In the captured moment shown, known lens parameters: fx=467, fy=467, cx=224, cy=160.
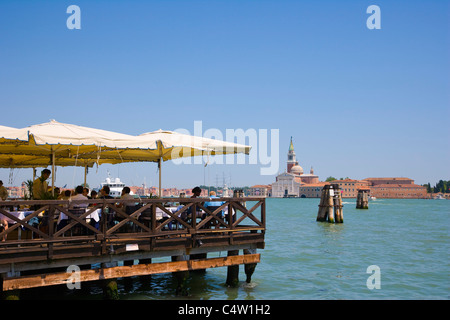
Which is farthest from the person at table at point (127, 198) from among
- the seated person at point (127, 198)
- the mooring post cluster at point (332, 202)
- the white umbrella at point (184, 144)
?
the mooring post cluster at point (332, 202)

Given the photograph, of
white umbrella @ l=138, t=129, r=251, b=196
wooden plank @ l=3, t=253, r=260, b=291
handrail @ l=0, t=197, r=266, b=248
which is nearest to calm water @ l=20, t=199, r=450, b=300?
wooden plank @ l=3, t=253, r=260, b=291

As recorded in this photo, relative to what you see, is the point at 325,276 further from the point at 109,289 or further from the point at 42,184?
the point at 42,184

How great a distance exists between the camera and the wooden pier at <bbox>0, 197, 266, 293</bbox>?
8.78 metres

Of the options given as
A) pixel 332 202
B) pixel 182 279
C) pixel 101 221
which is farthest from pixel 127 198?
pixel 332 202

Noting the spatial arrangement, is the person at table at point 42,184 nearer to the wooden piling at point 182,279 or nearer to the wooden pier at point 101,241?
the wooden pier at point 101,241

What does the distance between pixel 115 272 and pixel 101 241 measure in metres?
0.86

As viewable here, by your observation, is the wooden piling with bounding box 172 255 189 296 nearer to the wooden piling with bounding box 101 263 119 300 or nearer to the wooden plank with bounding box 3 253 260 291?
the wooden plank with bounding box 3 253 260 291

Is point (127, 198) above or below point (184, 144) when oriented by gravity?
below

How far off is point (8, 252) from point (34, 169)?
31.1 ft

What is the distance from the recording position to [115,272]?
32.9 feet
